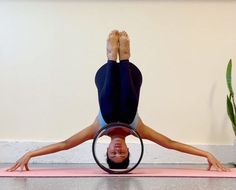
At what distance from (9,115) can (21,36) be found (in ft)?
1.80

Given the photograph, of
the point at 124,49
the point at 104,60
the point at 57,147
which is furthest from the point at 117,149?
the point at 104,60

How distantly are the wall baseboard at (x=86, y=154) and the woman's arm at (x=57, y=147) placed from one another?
70cm

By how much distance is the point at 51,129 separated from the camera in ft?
9.10

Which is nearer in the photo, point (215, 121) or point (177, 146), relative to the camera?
point (177, 146)

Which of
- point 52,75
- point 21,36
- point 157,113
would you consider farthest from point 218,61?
point 21,36

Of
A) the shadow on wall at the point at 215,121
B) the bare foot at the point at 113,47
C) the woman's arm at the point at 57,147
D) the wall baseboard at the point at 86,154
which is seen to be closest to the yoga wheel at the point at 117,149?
the woman's arm at the point at 57,147

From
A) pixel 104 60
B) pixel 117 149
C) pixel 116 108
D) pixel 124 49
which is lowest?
pixel 117 149

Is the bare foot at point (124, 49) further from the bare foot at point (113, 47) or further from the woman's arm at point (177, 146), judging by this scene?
the woman's arm at point (177, 146)

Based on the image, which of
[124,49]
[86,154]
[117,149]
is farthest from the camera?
[86,154]

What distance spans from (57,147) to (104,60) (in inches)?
39.2

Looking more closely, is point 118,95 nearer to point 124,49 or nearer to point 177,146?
point 124,49

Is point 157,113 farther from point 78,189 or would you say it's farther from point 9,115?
point 78,189

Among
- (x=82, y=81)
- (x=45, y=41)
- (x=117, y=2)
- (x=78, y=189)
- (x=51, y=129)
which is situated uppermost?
(x=117, y=2)

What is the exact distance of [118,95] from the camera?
196cm
